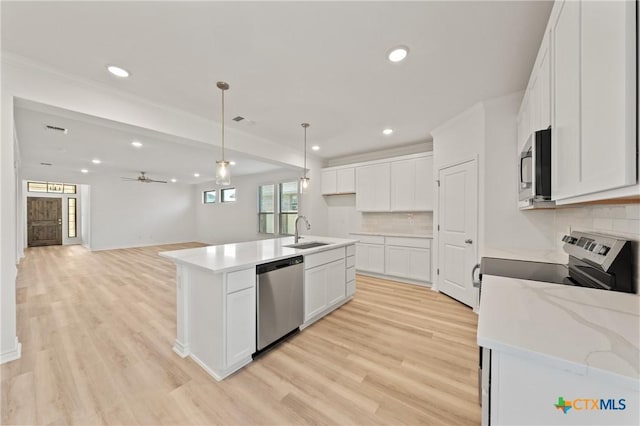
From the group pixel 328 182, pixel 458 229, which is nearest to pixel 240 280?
pixel 458 229

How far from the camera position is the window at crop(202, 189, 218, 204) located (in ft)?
30.8

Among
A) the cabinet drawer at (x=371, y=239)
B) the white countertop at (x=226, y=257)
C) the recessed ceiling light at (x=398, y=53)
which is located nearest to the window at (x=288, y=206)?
the cabinet drawer at (x=371, y=239)

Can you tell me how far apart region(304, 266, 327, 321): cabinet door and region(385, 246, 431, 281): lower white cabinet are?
A: 2.01 m

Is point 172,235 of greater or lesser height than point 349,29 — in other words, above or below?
below

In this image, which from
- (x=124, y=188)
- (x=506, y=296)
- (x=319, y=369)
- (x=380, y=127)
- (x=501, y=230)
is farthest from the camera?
(x=124, y=188)

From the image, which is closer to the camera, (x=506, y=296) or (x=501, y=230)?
(x=506, y=296)

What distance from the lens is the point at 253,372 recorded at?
75.0 inches

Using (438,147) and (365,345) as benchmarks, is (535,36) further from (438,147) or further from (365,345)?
(365,345)

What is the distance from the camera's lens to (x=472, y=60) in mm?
2051

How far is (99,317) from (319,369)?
2848 mm

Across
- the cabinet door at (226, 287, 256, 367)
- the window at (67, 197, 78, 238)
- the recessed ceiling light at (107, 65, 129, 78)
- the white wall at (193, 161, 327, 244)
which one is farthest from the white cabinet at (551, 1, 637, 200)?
the window at (67, 197, 78, 238)

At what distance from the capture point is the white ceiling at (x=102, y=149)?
3018 mm

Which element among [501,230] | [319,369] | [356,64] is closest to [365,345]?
[319,369]

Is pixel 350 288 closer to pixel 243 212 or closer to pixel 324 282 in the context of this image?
pixel 324 282
